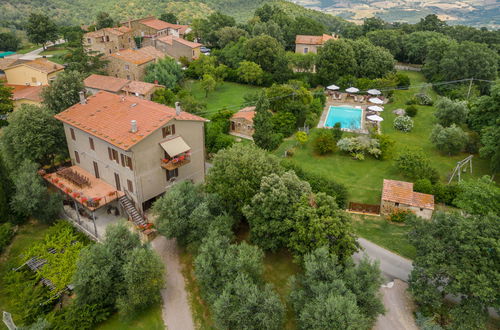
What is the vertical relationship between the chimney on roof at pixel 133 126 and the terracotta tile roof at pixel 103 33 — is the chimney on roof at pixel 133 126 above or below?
above

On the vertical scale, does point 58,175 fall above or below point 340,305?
below

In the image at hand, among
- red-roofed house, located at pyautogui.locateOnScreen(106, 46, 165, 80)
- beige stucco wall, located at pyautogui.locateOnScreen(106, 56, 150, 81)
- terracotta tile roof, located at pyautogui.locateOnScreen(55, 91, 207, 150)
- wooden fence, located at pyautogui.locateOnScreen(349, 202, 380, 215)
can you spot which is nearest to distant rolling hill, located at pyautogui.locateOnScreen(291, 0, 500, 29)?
red-roofed house, located at pyautogui.locateOnScreen(106, 46, 165, 80)

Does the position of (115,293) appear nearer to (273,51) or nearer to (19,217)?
(19,217)

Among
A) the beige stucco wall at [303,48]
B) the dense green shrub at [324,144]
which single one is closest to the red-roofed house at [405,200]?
the dense green shrub at [324,144]

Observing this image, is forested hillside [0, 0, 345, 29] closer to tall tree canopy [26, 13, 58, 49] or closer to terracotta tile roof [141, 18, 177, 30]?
terracotta tile roof [141, 18, 177, 30]

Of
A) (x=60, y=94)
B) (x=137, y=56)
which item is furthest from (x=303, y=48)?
(x=60, y=94)

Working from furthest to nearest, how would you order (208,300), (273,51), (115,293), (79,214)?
(273,51)
(79,214)
(115,293)
(208,300)

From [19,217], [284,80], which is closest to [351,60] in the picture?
[284,80]

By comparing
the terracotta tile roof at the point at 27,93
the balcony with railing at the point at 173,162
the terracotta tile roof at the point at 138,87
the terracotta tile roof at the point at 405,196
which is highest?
the balcony with railing at the point at 173,162

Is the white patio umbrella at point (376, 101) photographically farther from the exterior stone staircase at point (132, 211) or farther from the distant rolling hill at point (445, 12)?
the distant rolling hill at point (445, 12)
